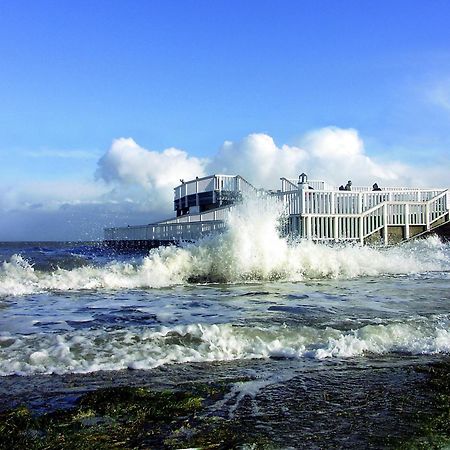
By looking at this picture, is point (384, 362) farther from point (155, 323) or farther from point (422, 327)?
point (155, 323)

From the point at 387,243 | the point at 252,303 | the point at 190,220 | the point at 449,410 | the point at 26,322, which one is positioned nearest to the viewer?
the point at 449,410

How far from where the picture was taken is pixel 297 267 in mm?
17109

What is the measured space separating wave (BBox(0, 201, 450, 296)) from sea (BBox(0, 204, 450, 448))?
0.37 feet

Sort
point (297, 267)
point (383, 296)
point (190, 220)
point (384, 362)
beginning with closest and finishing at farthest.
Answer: point (384, 362), point (383, 296), point (297, 267), point (190, 220)

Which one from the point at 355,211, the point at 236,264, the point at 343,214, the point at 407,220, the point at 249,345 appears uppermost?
the point at 355,211

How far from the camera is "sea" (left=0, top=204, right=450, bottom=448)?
405 cm

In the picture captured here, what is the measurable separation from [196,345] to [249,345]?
65cm

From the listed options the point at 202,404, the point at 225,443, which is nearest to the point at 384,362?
the point at 202,404

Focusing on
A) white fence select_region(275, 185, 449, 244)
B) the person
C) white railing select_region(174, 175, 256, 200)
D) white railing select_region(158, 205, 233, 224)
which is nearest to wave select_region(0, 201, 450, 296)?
white fence select_region(275, 185, 449, 244)

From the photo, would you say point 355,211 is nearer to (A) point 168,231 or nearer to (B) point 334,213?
(B) point 334,213

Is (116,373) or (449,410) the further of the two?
(116,373)

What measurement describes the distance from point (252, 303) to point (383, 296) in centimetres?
307

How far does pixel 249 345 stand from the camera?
635cm

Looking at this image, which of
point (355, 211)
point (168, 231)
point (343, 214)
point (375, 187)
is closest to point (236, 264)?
point (343, 214)
